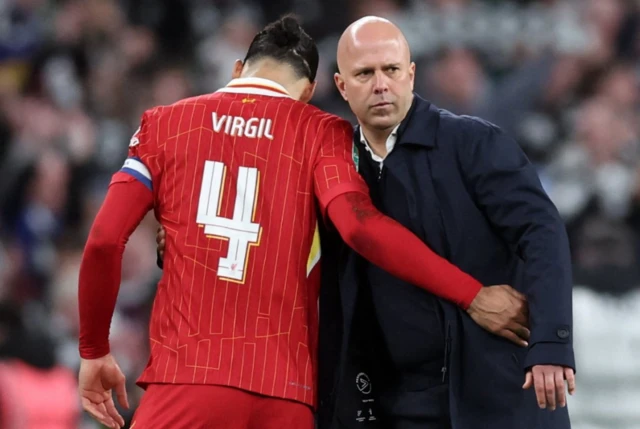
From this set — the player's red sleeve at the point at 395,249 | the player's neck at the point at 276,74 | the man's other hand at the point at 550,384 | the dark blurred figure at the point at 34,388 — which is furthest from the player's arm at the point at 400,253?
the dark blurred figure at the point at 34,388

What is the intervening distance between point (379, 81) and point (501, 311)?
2.47 ft

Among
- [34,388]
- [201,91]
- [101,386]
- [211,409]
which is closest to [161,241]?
[101,386]

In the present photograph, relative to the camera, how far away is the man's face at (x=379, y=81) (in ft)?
11.1

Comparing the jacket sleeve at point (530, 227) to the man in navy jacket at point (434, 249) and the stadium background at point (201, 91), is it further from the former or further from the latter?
the stadium background at point (201, 91)

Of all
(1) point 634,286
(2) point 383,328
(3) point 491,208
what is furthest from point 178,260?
(1) point 634,286

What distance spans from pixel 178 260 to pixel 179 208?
0.49 feet

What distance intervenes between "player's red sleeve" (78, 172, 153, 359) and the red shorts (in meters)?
0.27

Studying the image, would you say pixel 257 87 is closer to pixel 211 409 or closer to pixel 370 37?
pixel 370 37

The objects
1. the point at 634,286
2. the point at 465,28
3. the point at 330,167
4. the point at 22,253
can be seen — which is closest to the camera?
the point at 330,167

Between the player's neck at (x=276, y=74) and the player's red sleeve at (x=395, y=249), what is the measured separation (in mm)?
492

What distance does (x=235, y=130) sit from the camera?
132 inches

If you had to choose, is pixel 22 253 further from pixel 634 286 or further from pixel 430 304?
pixel 430 304

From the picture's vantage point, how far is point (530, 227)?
323cm

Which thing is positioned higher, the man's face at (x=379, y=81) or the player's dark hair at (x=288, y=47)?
the player's dark hair at (x=288, y=47)
